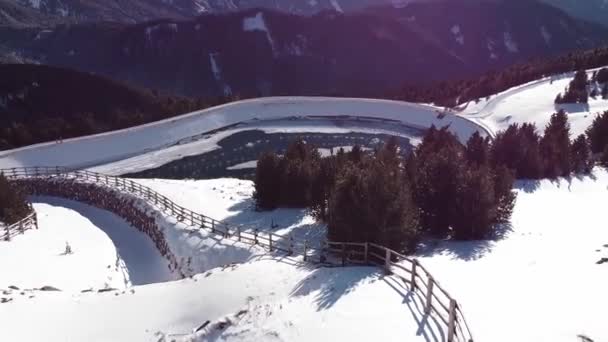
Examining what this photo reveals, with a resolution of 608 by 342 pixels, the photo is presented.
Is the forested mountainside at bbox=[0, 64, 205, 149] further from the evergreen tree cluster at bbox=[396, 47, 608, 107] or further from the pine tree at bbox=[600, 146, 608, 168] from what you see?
the pine tree at bbox=[600, 146, 608, 168]

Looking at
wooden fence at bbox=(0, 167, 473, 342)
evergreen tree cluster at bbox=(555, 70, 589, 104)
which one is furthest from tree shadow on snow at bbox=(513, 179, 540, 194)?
evergreen tree cluster at bbox=(555, 70, 589, 104)

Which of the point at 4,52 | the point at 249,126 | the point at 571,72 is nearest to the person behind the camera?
the point at 249,126

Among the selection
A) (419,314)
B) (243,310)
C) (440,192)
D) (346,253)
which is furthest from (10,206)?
(419,314)

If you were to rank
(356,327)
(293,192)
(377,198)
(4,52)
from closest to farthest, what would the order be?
(356,327) → (377,198) → (293,192) → (4,52)

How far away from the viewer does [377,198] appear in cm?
1419

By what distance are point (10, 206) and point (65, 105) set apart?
1614 inches

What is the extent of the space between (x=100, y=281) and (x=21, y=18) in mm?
177982

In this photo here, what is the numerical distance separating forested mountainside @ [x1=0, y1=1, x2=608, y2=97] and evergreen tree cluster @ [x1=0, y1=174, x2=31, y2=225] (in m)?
106

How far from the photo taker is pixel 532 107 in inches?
1756

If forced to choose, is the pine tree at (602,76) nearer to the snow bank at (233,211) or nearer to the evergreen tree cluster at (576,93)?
the evergreen tree cluster at (576,93)

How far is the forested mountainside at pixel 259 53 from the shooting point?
133 metres

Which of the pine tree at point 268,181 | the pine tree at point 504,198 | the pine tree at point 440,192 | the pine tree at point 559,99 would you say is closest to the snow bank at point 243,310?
the pine tree at point 440,192

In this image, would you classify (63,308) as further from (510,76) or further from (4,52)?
(4,52)

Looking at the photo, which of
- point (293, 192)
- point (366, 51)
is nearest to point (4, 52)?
point (366, 51)
